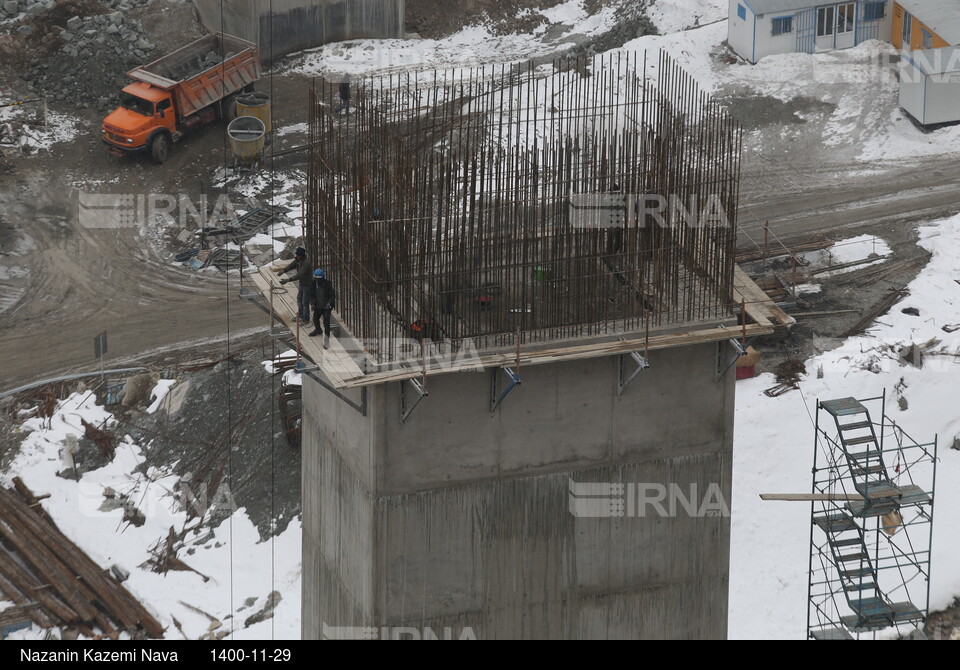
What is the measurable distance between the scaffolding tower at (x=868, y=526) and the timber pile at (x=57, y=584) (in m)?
15.1

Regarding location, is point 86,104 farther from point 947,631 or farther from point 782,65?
point 947,631

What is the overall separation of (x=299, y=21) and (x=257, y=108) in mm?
6333

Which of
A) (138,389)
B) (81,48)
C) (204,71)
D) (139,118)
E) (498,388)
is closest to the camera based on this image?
(498,388)

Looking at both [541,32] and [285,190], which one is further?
[541,32]

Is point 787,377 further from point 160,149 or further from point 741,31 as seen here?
point 160,149

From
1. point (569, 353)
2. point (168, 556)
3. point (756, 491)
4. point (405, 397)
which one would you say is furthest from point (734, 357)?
point (168, 556)

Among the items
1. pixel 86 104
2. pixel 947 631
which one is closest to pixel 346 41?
pixel 86 104

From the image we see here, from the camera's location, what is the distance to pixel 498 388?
32.2m

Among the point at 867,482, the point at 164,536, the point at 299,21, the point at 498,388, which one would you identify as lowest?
the point at 164,536

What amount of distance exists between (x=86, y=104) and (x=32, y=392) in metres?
14.5

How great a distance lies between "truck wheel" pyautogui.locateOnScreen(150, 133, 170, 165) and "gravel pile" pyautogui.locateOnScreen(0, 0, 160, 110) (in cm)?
383

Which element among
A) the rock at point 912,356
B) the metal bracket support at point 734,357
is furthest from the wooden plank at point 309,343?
the rock at point 912,356

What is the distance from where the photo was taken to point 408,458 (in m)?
32.1

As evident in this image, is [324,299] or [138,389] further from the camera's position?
[138,389]
